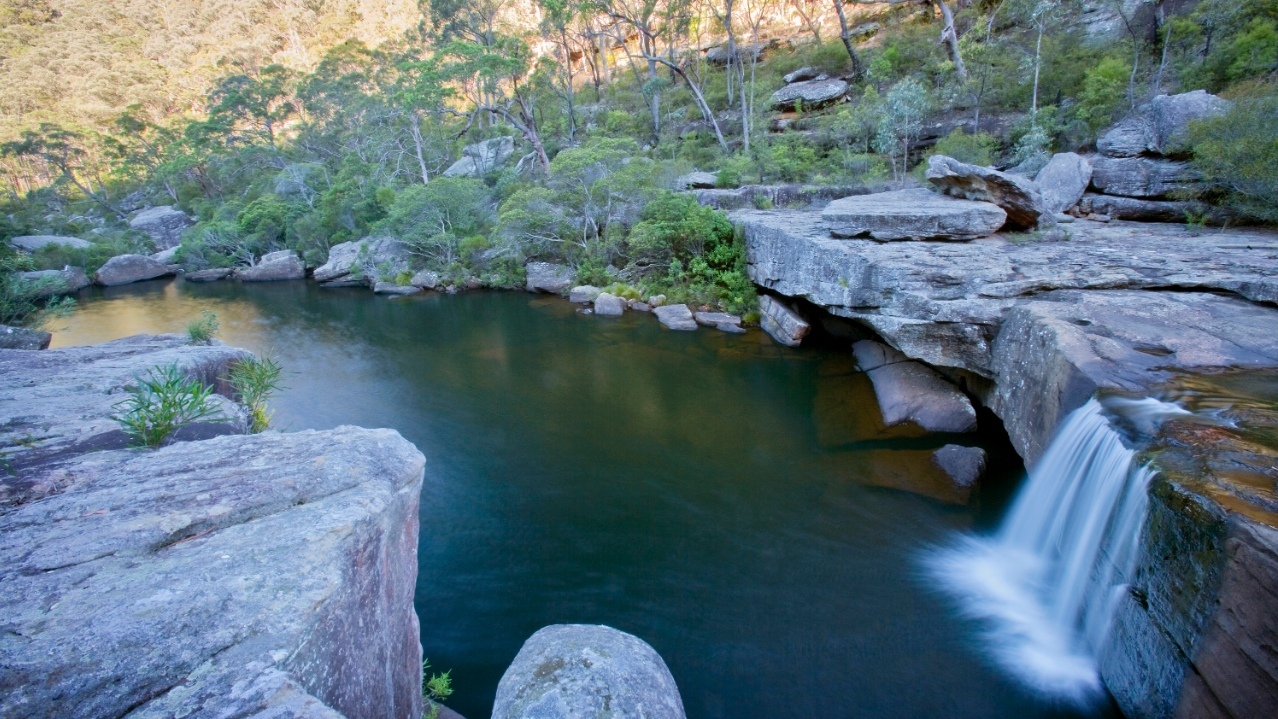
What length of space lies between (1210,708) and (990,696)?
5.23 feet

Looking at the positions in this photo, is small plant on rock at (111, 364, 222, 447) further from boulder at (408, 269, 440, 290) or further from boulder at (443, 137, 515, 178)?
boulder at (443, 137, 515, 178)

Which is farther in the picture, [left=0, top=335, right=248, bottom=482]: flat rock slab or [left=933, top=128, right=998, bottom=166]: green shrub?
[left=933, top=128, right=998, bottom=166]: green shrub

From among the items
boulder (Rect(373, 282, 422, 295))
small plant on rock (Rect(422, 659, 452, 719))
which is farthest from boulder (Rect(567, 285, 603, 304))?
small plant on rock (Rect(422, 659, 452, 719))

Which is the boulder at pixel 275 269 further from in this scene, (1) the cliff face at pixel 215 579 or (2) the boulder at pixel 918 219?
(2) the boulder at pixel 918 219

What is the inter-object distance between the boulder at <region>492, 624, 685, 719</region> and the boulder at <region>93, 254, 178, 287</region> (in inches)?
1523

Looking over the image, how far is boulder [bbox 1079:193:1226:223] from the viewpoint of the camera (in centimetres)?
1009

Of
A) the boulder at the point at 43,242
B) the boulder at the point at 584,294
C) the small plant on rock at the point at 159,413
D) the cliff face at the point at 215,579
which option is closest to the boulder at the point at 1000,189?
the boulder at the point at 584,294

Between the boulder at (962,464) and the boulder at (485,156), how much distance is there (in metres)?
28.4

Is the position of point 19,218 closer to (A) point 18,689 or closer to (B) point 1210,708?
(A) point 18,689

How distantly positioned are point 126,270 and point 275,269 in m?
9.41

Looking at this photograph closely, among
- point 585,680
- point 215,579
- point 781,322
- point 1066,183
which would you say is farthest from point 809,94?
point 215,579

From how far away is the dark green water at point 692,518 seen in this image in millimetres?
4926

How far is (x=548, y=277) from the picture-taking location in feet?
68.2

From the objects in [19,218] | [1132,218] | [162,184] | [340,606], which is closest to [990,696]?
[340,606]
